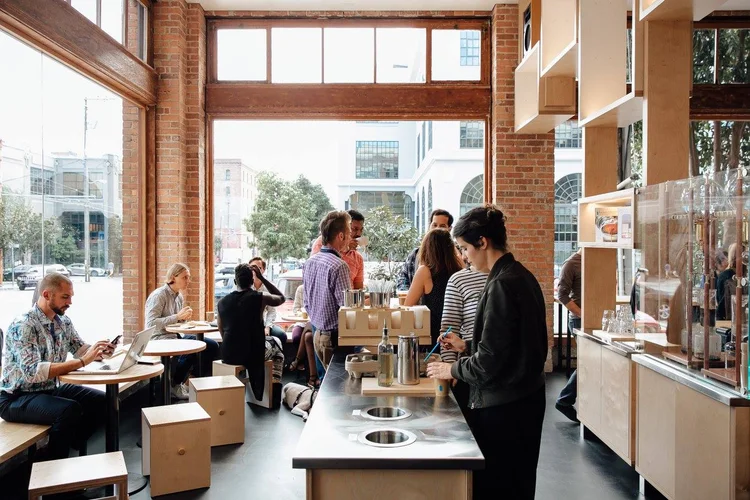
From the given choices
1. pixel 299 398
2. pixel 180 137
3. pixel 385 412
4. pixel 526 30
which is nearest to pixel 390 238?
pixel 299 398

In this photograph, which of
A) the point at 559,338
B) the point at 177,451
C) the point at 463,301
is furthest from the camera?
the point at 559,338

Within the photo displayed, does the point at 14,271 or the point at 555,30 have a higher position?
the point at 555,30

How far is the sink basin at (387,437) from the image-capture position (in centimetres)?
218

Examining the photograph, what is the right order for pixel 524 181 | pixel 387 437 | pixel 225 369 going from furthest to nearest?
pixel 524 181 < pixel 225 369 < pixel 387 437

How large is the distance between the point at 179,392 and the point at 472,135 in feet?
14.6

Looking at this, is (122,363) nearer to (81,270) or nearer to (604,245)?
(81,270)

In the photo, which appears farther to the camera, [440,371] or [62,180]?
[62,180]

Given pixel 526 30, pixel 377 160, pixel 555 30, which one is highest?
pixel 526 30

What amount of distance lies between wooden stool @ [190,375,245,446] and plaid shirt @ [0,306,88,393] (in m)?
1.17

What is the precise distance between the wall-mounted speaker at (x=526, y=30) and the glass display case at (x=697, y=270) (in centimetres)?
335

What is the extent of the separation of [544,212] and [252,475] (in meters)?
4.55

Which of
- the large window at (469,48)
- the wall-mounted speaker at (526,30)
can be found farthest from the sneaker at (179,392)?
the wall-mounted speaker at (526,30)

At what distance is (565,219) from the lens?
24.1 feet

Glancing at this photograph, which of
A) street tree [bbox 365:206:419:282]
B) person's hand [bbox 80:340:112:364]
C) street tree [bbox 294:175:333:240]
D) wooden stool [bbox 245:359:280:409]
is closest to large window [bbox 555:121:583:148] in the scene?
street tree [bbox 365:206:419:282]
